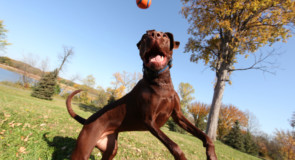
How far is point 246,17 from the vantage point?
8.64 metres

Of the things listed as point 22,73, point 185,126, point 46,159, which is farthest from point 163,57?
point 22,73

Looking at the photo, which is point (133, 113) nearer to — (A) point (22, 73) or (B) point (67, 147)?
(B) point (67, 147)

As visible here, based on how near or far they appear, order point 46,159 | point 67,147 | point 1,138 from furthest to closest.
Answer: point 67,147
point 1,138
point 46,159

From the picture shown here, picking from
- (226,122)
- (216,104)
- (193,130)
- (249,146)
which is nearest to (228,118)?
(226,122)

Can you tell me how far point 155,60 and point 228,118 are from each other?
32.2 metres

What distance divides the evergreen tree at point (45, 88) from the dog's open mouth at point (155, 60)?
68.4 feet

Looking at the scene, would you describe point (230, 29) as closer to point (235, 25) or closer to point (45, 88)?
point (235, 25)

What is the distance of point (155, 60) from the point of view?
1.54 metres

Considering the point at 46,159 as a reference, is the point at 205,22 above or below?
above

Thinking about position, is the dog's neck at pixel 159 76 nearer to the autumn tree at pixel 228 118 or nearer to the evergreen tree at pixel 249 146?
the evergreen tree at pixel 249 146

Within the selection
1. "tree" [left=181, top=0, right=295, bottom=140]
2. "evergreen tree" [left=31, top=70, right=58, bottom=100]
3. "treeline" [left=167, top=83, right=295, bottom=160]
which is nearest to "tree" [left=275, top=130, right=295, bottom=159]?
"treeline" [left=167, top=83, right=295, bottom=160]

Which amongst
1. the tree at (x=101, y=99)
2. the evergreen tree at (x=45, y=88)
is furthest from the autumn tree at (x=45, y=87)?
the tree at (x=101, y=99)

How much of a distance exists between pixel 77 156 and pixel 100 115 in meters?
0.51

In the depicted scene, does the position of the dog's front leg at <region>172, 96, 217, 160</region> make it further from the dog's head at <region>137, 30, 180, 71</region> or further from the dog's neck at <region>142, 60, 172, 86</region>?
the dog's head at <region>137, 30, 180, 71</region>
